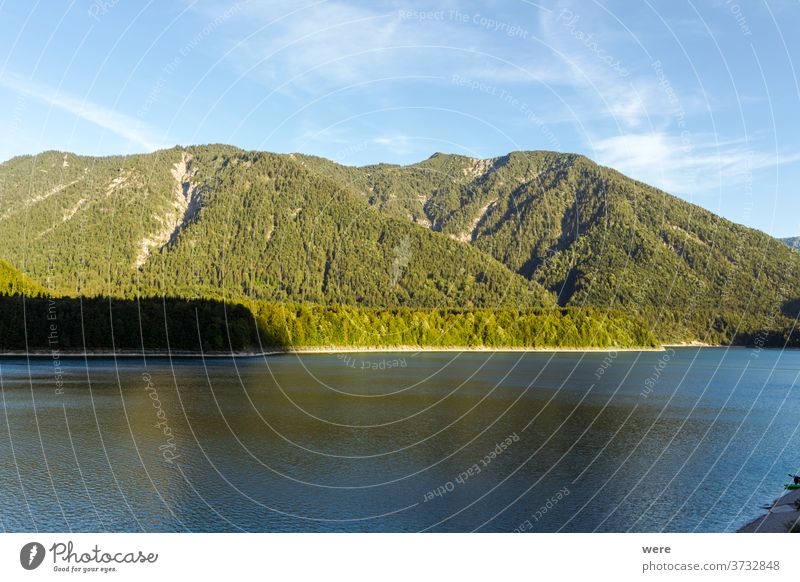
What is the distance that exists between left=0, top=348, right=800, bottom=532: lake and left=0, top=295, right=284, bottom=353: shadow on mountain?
60.7m

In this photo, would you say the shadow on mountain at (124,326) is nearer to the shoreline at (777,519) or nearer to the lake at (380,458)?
the lake at (380,458)

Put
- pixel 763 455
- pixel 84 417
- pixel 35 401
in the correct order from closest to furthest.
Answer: pixel 763 455 < pixel 84 417 < pixel 35 401

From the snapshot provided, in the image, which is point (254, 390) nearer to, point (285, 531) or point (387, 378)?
point (387, 378)

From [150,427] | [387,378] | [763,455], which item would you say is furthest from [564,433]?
[387,378]

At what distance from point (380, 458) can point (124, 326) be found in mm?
132696

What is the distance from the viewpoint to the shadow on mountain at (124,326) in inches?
6191

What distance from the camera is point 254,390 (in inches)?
3789

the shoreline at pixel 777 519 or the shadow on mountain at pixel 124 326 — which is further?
the shadow on mountain at pixel 124 326

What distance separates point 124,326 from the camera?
161750 mm

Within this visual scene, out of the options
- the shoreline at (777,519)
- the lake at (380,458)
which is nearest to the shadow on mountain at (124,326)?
the lake at (380,458)

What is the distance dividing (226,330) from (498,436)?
128m

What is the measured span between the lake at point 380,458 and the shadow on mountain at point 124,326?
6069cm

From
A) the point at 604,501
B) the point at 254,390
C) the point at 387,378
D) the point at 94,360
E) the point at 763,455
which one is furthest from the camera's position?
the point at 94,360

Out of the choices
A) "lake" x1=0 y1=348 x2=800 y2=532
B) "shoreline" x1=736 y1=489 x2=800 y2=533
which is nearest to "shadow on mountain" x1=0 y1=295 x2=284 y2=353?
"lake" x1=0 y1=348 x2=800 y2=532
